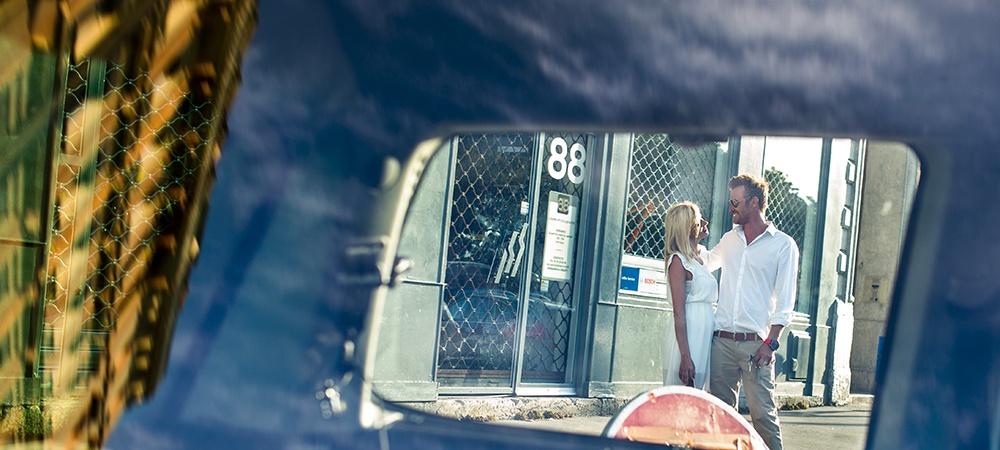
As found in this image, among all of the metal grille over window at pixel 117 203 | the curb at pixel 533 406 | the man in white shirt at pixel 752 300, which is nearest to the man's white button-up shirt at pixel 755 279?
the man in white shirt at pixel 752 300

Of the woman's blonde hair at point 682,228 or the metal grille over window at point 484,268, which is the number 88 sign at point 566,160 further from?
the woman's blonde hair at point 682,228

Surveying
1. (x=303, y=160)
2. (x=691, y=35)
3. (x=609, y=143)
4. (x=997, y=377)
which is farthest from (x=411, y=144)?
(x=997, y=377)

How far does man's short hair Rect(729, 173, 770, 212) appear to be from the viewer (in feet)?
4.27

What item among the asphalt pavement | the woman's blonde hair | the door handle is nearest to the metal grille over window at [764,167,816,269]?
the woman's blonde hair

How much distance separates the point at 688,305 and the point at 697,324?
36mm

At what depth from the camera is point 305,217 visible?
4.84 ft

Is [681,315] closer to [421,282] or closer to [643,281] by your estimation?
[643,281]

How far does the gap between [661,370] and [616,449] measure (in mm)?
150

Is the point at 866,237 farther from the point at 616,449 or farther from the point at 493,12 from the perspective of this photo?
the point at 493,12

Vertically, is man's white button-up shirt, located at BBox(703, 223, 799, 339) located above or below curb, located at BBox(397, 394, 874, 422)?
above

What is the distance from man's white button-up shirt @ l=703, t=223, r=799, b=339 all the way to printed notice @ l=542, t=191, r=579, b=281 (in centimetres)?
22

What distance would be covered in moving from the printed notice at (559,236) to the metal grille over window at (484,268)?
42 mm

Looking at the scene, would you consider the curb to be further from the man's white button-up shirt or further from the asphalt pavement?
the man's white button-up shirt

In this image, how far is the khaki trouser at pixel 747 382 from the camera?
1.34 m
